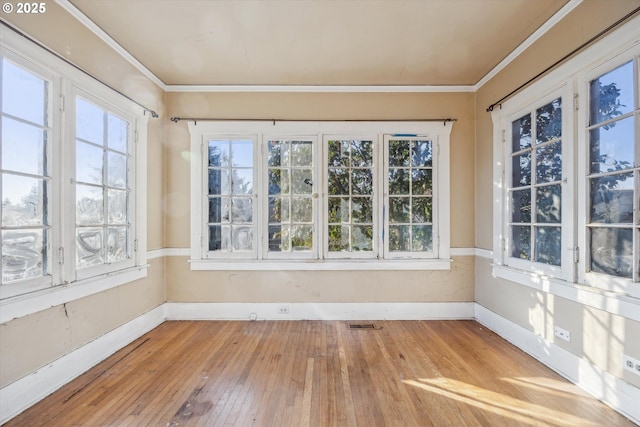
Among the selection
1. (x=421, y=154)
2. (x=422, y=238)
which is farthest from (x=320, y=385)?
(x=421, y=154)

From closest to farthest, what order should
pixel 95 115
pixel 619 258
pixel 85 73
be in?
1. pixel 619 258
2. pixel 85 73
3. pixel 95 115

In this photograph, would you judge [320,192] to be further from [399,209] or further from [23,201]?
[23,201]

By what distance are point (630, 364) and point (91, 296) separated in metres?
3.87

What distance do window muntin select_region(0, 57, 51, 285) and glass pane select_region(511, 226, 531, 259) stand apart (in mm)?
3941

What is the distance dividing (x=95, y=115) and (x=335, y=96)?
241 cm

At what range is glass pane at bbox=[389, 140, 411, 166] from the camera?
3531 mm

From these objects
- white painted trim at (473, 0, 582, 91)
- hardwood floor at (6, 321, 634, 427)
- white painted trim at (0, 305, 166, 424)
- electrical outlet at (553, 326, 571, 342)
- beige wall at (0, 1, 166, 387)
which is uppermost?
white painted trim at (473, 0, 582, 91)

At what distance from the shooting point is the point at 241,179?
3.53 m

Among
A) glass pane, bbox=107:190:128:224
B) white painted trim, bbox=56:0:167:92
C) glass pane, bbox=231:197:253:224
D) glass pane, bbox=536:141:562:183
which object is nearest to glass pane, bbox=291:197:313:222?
glass pane, bbox=231:197:253:224

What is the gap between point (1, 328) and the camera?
175 cm

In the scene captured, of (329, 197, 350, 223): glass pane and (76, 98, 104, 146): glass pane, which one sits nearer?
(76, 98, 104, 146): glass pane

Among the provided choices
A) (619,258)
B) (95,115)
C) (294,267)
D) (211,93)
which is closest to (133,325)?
(294,267)

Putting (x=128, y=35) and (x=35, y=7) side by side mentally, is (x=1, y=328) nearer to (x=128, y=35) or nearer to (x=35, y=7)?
(x=35, y=7)

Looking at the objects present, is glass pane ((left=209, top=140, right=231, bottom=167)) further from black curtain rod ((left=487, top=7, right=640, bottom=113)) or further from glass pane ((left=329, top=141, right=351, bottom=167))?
black curtain rod ((left=487, top=7, right=640, bottom=113))
